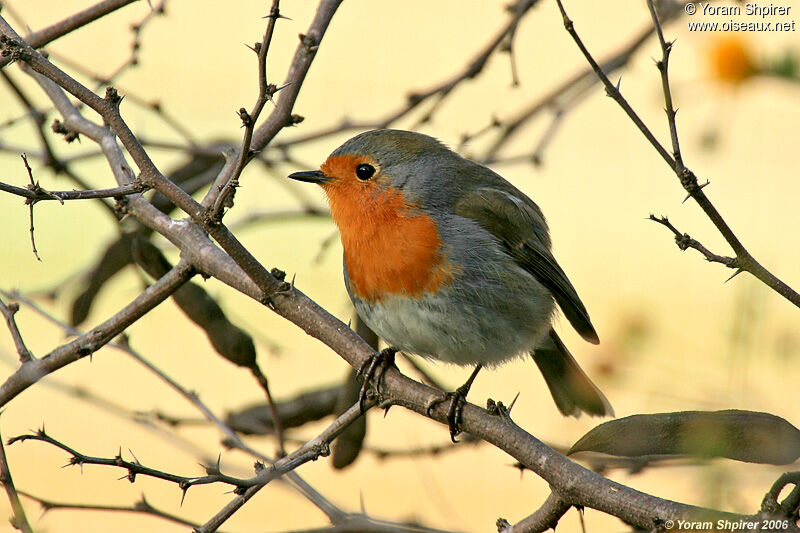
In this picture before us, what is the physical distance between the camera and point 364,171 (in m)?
3.33

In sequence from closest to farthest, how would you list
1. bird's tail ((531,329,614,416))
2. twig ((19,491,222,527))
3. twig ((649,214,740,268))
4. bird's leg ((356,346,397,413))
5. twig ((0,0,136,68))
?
1. twig ((649,214,740,268))
2. twig ((19,491,222,527))
3. bird's leg ((356,346,397,413))
4. twig ((0,0,136,68))
5. bird's tail ((531,329,614,416))

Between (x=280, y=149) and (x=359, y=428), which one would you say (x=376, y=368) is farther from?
(x=280, y=149)

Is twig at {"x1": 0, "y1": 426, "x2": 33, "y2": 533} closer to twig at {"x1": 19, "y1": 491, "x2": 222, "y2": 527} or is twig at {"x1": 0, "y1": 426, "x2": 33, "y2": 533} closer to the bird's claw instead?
twig at {"x1": 19, "y1": 491, "x2": 222, "y2": 527}

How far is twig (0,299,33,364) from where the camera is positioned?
225cm

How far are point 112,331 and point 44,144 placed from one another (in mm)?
1269

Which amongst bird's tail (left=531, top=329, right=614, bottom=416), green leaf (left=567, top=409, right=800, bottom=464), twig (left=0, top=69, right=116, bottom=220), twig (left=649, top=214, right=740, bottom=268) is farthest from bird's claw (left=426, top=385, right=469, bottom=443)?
twig (left=0, top=69, right=116, bottom=220)

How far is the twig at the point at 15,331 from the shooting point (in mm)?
2252

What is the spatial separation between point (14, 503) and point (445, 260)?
159cm

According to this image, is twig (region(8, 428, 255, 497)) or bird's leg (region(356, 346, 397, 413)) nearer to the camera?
twig (region(8, 428, 255, 497))

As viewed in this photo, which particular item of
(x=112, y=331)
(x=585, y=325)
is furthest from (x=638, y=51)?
(x=112, y=331)

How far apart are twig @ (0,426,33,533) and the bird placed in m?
1.08

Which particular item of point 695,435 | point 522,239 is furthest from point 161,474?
point 522,239

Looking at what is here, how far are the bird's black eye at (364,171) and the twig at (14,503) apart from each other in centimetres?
168

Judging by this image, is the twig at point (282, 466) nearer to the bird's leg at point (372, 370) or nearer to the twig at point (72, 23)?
Answer: the bird's leg at point (372, 370)
